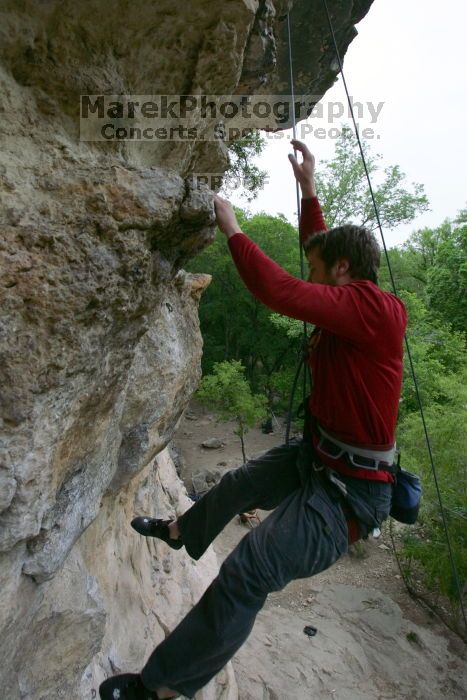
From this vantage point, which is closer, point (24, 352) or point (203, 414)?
point (24, 352)

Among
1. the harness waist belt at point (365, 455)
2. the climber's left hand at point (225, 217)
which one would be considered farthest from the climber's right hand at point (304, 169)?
the harness waist belt at point (365, 455)

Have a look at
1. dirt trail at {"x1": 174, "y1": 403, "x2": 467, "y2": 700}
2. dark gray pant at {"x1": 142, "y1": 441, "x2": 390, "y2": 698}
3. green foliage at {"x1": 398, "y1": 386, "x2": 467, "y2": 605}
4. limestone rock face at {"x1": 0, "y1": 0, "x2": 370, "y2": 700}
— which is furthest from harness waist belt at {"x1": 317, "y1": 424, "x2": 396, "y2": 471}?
green foliage at {"x1": 398, "y1": 386, "x2": 467, "y2": 605}

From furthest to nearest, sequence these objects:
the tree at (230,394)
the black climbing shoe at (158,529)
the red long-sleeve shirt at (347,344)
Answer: the tree at (230,394)
the black climbing shoe at (158,529)
the red long-sleeve shirt at (347,344)

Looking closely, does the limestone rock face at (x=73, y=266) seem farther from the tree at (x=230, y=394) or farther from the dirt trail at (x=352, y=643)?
the tree at (x=230, y=394)

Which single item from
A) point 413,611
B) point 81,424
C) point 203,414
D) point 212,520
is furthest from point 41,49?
point 203,414

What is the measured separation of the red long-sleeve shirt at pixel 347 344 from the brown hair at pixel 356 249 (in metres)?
0.20

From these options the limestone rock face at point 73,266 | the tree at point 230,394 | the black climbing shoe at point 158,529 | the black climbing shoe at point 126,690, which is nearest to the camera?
the limestone rock face at point 73,266

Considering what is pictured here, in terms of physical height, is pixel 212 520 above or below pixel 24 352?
below

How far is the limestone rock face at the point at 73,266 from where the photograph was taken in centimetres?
177

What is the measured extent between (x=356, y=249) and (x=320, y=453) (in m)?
1.18

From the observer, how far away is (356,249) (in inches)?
97.5

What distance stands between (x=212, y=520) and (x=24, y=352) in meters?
1.74

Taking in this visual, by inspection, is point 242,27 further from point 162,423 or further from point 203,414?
point 203,414

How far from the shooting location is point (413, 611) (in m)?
8.70
